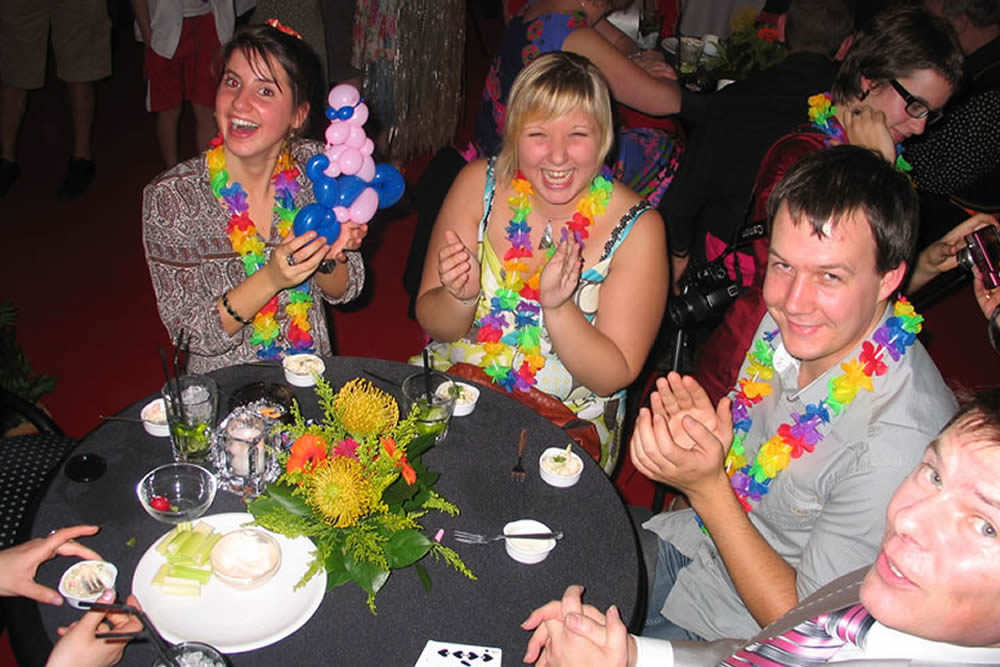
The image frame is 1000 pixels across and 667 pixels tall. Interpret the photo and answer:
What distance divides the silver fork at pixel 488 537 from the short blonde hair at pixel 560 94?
1255 millimetres

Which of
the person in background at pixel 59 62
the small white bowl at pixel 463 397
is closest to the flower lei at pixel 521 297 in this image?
the small white bowl at pixel 463 397

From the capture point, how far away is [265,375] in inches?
87.1

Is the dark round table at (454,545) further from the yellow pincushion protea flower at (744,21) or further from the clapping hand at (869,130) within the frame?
the yellow pincushion protea flower at (744,21)

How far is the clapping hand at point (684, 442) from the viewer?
1.77 metres

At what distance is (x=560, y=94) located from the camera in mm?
2420

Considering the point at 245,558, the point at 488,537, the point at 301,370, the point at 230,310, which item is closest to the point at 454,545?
the point at 488,537

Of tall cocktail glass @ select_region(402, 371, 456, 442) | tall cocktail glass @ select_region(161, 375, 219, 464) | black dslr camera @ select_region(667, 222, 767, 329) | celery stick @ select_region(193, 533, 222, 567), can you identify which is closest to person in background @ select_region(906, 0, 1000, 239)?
black dslr camera @ select_region(667, 222, 767, 329)

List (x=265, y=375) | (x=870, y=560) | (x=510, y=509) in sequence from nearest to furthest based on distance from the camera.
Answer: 1. (x=870, y=560)
2. (x=510, y=509)
3. (x=265, y=375)

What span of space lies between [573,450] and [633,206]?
2.98ft

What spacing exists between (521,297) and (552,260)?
30cm

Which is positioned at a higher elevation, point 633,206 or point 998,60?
point 998,60

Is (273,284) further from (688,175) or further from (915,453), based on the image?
(688,175)

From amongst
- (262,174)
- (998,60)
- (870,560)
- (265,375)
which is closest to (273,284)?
(265,375)

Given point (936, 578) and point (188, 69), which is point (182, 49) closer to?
point (188, 69)
